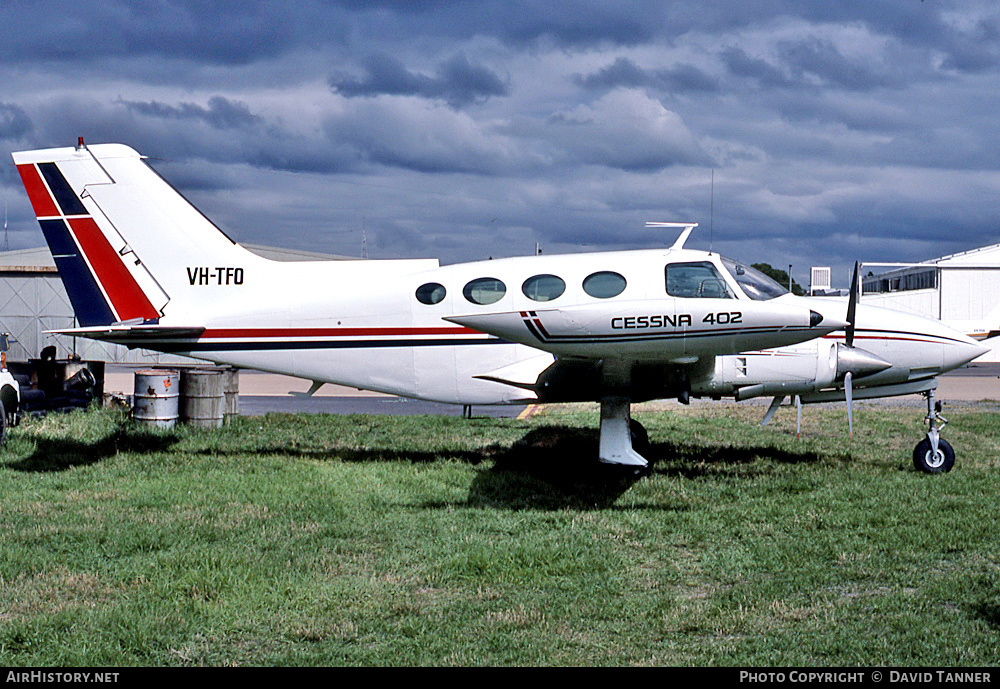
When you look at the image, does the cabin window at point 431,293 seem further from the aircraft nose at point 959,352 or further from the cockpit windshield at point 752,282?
the aircraft nose at point 959,352

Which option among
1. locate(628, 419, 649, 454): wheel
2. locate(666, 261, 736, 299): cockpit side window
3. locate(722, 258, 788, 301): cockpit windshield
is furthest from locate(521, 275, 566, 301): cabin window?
locate(628, 419, 649, 454): wheel

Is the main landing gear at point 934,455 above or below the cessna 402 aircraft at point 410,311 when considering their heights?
below

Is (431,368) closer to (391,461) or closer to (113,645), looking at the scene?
(391,461)

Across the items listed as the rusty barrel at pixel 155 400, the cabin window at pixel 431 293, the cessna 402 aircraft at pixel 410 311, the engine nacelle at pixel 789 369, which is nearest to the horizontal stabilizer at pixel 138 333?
the cessna 402 aircraft at pixel 410 311

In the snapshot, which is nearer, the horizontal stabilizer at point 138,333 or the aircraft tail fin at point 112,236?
the horizontal stabilizer at point 138,333

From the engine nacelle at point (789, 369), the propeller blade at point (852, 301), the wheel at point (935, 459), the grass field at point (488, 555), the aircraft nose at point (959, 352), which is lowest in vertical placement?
the grass field at point (488, 555)

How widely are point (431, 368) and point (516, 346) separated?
117 cm

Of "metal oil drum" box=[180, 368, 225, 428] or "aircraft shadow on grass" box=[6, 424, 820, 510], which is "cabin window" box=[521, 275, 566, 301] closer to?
"aircraft shadow on grass" box=[6, 424, 820, 510]

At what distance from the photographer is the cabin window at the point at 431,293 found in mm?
10812

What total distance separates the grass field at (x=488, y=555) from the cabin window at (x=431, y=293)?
2.21 meters

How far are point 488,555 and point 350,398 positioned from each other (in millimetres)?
15298

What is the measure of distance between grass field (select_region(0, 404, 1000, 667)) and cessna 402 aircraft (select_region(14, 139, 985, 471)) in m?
1.17

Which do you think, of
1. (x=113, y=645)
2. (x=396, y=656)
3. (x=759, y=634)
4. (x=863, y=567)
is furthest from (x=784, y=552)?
(x=113, y=645)

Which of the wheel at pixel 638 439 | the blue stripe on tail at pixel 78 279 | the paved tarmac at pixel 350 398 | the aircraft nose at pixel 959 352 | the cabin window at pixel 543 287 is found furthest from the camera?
the paved tarmac at pixel 350 398
